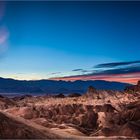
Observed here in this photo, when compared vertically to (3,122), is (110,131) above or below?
below

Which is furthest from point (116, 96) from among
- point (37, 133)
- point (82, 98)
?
point (37, 133)

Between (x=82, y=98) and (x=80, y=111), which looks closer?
(x=80, y=111)

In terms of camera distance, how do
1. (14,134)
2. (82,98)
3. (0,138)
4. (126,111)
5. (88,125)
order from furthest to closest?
(82,98) < (126,111) < (88,125) < (14,134) < (0,138)

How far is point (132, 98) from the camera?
17312cm

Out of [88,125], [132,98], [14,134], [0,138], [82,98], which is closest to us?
[0,138]

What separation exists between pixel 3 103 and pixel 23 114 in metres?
48.1

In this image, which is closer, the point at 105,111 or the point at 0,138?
the point at 0,138

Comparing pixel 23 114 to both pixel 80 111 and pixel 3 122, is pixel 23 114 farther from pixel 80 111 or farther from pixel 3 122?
pixel 3 122

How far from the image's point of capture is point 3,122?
46844 mm

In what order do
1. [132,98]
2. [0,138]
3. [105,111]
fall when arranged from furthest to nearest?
[132,98] < [105,111] < [0,138]

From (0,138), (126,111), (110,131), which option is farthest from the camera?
(126,111)

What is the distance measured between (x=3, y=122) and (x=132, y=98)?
133 meters

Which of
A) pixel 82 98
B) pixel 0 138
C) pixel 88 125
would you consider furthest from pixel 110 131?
pixel 82 98

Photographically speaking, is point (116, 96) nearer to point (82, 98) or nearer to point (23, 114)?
point (82, 98)
